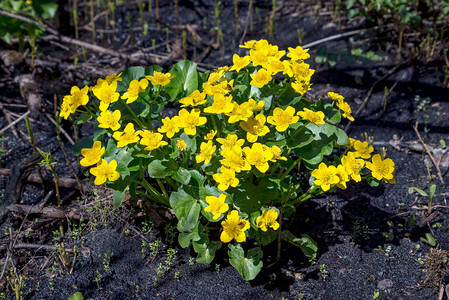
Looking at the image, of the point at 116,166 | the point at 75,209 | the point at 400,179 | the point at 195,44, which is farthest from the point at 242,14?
the point at 116,166

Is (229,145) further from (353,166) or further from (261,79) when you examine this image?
(353,166)

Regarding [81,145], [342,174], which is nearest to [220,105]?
[342,174]

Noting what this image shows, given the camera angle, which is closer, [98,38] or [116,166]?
[116,166]

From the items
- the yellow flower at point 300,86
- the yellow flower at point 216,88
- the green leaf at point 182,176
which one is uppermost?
the yellow flower at point 300,86

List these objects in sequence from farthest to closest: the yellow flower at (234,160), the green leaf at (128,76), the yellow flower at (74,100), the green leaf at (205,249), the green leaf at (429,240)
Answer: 1. the green leaf at (429,240)
2. the green leaf at (128,76)
3. the green leaf at (205,249)
4. the yellow flower at (74,100)
5. the yellow flower at (234,160)

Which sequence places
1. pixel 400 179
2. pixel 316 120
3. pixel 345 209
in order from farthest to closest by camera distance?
pixel 400 179 → pixel 345 209 → pixel 316 120

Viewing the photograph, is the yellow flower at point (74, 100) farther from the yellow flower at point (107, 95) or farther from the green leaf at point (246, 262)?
the green leaf at point (246, 262)

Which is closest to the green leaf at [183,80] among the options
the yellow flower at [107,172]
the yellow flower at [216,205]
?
the yellow flower at [107,172]

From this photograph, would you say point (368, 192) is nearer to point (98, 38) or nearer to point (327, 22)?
point (327, 22)
